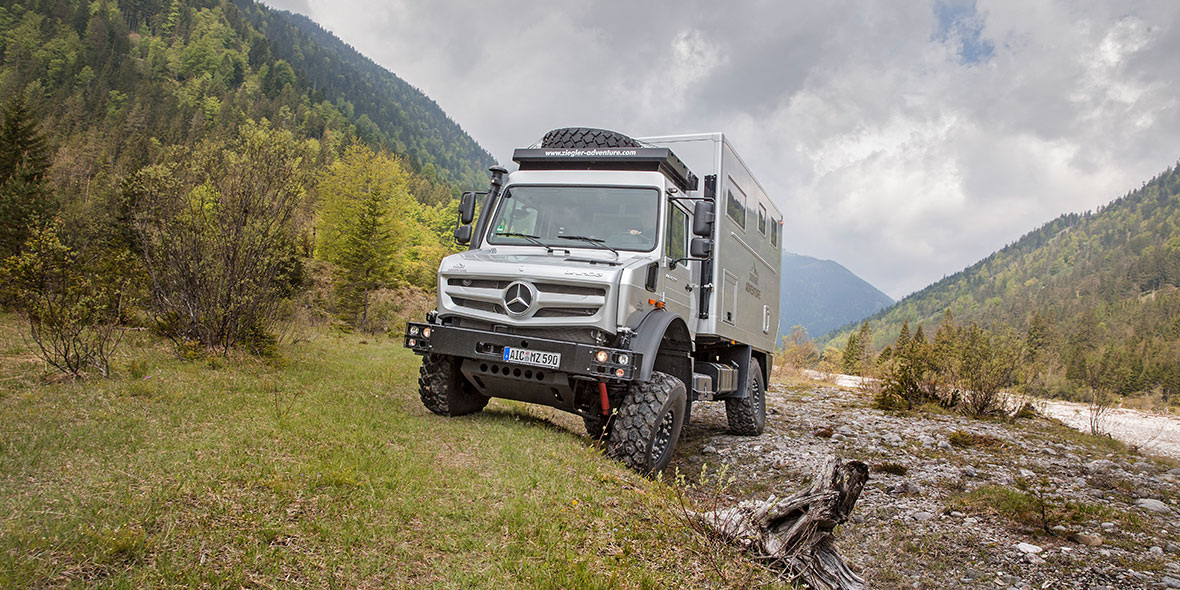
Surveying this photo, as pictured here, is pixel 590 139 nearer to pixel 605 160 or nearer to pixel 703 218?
pixel 605 160

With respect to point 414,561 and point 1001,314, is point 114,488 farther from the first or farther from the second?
point 1001,314

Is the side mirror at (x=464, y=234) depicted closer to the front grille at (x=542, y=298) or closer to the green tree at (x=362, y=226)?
the front grille at (x=542, y=298)

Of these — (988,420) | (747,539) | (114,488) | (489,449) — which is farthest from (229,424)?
(988,420)

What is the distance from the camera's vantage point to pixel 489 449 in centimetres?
584

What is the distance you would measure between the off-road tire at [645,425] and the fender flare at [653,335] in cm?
23

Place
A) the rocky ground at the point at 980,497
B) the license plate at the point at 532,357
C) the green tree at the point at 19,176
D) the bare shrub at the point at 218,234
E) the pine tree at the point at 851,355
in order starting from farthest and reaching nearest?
the pine tree at the point at 851,355 → the green tree at the point at 19,176 → the bare shrub at the point at 218,234 → the license plate at the point at 532,357 → the rocky ground at the point at 980,497

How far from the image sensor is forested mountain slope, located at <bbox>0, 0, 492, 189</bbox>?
58750mm

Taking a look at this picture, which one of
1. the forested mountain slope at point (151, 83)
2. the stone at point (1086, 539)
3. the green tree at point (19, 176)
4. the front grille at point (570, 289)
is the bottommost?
the stone at point (1086, 539)

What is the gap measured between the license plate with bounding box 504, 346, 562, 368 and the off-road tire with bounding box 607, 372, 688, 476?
88 cm

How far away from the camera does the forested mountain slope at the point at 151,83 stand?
2313 inches

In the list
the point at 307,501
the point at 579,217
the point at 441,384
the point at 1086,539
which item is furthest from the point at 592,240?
the point at 1086,539

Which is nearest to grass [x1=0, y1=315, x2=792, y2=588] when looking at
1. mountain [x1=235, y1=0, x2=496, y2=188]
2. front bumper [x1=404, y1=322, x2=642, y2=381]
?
front bumper [x1=404, y1=322, x2=642, y2=381]

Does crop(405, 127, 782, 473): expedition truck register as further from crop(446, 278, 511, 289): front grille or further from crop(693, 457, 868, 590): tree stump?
crop(693, 457, 868, 590): tree stump

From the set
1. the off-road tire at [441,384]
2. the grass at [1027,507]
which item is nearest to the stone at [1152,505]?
the grass at [1027,507]
